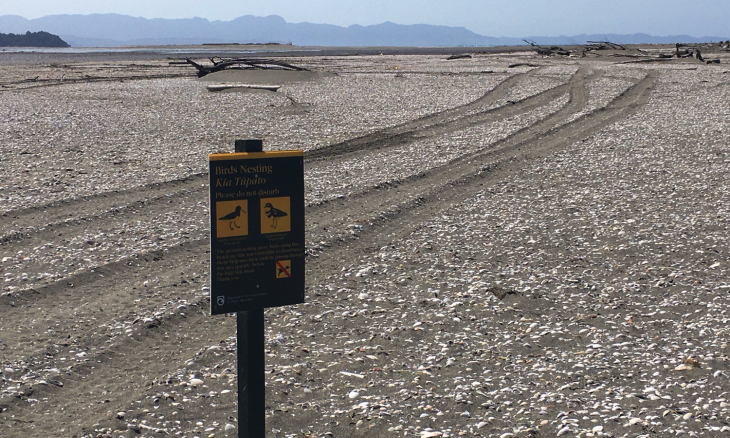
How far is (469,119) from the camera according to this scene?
60.4 feet

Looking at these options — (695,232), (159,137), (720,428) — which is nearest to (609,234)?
(695,232)

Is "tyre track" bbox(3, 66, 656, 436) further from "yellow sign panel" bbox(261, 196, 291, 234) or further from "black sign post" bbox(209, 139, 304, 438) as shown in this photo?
"yellow sign panel" bbox(261, 196, 291, 234)

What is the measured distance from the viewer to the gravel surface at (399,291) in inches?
189

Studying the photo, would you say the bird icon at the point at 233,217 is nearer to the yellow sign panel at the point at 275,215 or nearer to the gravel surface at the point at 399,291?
the yellow sign panel at the point at 275,215

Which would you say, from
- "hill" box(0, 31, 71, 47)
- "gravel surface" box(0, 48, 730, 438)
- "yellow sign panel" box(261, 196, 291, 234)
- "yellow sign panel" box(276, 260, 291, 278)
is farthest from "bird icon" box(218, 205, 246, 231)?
"hill" box(0, 31, 71, 47)

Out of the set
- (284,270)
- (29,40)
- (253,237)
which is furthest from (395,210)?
(29,40)

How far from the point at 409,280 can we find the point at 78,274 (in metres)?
3.58

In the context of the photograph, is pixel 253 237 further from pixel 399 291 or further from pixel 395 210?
pixel 395 210

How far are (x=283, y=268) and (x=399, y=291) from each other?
388cm

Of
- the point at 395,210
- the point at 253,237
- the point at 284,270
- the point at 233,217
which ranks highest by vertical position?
the point at 233,217

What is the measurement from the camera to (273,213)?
10.4 feet

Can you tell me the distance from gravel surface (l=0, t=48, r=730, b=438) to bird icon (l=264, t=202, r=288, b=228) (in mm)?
1925

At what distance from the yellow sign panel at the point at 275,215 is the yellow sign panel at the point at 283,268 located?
0.50 feet

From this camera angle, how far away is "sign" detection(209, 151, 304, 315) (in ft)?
10.0
